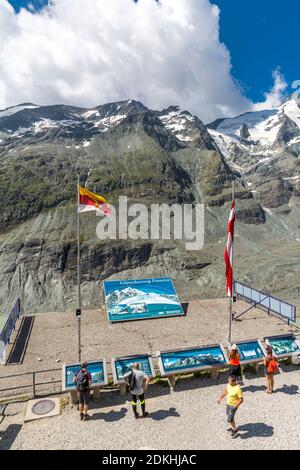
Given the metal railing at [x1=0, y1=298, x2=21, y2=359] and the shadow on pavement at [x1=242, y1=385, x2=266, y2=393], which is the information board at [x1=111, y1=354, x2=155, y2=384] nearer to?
the shadow on pavement at [x1=242, y1=385, x2=266, y2=393]

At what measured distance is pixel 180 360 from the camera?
1292cm

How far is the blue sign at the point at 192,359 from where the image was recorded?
12695mm

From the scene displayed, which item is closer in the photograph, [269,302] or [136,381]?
[136,381]

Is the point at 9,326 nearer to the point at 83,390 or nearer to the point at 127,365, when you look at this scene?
the point at 127,365

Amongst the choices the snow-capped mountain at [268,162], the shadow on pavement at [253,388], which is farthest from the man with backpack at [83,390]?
the snow-capped mountain at [268,162]

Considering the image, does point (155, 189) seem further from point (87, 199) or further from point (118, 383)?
point (118, 383)

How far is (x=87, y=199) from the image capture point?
14625 millimetres

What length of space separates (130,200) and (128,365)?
4541cm

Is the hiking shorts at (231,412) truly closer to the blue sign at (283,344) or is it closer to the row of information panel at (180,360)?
the row of information panel at (180,360)

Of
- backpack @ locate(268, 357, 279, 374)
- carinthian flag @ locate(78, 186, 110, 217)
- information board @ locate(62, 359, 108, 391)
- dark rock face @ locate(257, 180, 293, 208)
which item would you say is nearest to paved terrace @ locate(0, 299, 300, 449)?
information board @ locate(62, 359, 108, 391)

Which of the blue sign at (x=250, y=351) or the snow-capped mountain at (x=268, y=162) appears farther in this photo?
the snow-capped mountain at (x=268, y=162)

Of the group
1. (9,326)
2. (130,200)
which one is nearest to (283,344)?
(9,326)

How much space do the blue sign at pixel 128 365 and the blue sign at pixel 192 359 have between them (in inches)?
21.4
